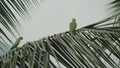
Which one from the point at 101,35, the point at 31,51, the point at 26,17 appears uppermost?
the point at 31,51

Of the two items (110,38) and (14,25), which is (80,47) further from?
(14,25)

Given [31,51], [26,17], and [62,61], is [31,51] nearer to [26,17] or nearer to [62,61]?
[62,61]

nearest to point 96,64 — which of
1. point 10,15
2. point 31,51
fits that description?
point 31,51

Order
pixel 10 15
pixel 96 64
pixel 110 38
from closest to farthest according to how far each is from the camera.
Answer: pixel 96 64, pixel 110 38, pixel 10 15

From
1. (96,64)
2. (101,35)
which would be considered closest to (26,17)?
(101,35)

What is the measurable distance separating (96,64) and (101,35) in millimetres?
174

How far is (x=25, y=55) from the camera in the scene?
2.57 feet

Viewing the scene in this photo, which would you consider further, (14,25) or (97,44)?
(14,25)

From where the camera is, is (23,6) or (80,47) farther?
(23,6)

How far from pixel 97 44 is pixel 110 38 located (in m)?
0.07

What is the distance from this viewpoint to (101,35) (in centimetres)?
93

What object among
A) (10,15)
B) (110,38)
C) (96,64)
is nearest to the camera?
(96,64)

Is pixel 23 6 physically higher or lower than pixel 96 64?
lower

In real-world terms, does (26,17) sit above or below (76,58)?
below
